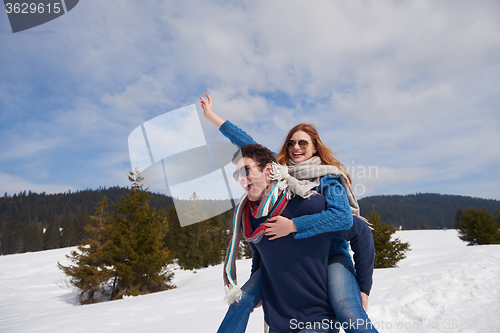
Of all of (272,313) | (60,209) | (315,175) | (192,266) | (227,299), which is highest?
(60,209)

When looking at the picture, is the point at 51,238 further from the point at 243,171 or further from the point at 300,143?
the point at 243,171

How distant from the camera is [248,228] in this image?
77.7 inches

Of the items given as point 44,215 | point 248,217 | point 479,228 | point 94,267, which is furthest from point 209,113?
point 44,215

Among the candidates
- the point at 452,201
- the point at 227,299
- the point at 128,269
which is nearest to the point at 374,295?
the point at 227,299

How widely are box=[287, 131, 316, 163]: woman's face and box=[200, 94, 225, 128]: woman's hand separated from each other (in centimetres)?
84

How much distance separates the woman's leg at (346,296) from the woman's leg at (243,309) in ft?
1.88

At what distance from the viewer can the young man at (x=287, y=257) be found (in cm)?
177

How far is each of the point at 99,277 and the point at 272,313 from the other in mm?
15174

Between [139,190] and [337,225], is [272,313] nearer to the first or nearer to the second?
[337,225]

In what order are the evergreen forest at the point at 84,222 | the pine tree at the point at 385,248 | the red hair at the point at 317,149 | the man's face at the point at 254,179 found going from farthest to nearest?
1. the evergreen forest at the point at 84,222
2. the pine tree at the point at 385,248
3. the red hair at the point at 317,149
4. the man's face at the point at 254,179

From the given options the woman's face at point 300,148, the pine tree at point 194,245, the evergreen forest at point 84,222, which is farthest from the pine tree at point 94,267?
the woman's face at point 300,148

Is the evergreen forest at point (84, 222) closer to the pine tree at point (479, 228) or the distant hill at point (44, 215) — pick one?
the distant hill at point (44, 215)

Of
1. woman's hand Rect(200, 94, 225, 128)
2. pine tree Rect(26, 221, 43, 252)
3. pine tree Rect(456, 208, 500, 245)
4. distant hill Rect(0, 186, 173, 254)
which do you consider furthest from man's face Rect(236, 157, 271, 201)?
pine tree Rect(26, 221, 43, 252)

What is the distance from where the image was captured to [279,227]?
1.73 metres
